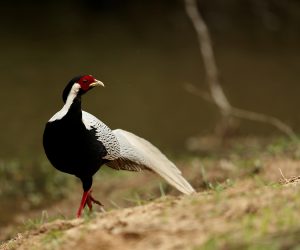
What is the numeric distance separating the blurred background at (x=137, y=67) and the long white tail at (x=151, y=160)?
127 inches

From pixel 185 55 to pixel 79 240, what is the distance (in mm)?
14561

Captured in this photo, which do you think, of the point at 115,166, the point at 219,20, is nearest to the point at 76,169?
the point at 115,166

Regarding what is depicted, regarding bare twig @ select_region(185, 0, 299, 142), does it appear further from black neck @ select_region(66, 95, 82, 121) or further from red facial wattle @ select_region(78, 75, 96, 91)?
black neck @ select_region(66, 95, 82, 121)

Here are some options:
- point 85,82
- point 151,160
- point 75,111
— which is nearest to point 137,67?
point 151,160

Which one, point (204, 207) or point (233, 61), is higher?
point (233, 61)

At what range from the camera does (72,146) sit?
4891mm

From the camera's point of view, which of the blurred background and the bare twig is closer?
the bare twig

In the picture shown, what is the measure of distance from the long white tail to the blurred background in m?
3.22

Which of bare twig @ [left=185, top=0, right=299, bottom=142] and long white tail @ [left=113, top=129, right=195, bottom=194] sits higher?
bare twig @ [left=185, top=0, right=299, bottom=142]

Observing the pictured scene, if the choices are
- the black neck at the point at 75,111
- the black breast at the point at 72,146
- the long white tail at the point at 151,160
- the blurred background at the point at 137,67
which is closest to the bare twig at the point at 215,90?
the blurred background at the point at 137,67

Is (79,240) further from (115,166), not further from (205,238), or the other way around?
(115,166)

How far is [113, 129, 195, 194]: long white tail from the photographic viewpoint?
528 centimetres

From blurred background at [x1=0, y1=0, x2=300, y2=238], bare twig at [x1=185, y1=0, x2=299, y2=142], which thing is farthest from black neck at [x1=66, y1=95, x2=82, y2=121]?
bare twig at [x1=185, y1=0, x2=299, y2=142]

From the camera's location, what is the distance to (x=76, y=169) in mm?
5027
